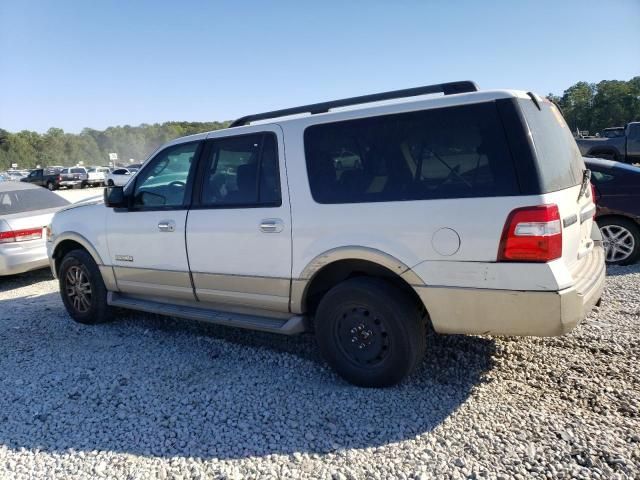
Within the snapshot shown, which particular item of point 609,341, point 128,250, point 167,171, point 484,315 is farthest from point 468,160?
point 128,250

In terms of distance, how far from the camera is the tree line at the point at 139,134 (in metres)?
66.8

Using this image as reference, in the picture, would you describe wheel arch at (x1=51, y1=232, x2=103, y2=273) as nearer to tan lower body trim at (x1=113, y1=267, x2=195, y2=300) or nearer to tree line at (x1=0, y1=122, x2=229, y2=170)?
tan lower body trim at (x1=113, y1=267, x2=195, y2=300)

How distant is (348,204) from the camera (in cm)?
339

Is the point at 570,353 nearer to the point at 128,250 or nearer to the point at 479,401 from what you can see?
the point at 479,401

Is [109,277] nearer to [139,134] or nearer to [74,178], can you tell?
[74,178]

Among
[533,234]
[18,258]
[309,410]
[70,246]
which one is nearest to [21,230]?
[18,258]

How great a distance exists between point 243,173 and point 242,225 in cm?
44

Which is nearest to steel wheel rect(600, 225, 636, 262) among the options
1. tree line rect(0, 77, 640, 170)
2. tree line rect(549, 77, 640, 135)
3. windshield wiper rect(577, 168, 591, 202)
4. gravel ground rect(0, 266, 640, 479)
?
gravel ground rect(0, 266, 640, 479)

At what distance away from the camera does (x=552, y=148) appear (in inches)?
124

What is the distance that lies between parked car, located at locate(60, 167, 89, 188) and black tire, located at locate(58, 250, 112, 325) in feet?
108

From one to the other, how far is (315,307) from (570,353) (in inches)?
80.5

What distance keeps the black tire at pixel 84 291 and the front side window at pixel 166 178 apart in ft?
3.29

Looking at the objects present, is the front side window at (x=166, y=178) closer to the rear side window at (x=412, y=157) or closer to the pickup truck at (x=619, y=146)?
the rear side window at (x=412, y=157)

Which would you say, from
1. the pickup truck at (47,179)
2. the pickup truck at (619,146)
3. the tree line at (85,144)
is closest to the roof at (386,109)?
the pickup truck at (619,146)
